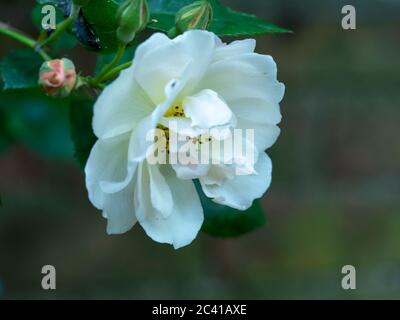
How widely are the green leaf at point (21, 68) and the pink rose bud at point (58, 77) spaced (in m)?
0.14

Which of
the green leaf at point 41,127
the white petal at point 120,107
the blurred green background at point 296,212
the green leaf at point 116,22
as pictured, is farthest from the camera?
the blurred green background at point 296,212

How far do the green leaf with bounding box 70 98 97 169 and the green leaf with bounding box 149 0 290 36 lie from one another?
0.12 meters

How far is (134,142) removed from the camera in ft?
1.74

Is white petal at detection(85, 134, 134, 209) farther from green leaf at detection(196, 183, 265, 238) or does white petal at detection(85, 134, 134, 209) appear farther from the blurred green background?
the blurred green background

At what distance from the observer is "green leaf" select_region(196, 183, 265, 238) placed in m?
0.70

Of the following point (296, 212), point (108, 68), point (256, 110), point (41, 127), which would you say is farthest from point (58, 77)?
point (296, 212)

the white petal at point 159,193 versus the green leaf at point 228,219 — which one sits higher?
the green leaf at point 228,219

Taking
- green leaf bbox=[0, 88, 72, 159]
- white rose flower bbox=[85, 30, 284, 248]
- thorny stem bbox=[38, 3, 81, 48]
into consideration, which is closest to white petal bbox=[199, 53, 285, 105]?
white rose flower bbox=[85, 30, 284, 248]

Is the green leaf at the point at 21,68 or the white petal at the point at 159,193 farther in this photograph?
the green leaf at the point at 21,68

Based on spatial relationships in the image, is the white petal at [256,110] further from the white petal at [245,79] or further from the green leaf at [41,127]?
the green leaf at [41,127]

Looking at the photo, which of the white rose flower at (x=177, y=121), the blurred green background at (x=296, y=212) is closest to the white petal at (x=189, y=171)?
the white rose flower at (x=177, y=121)

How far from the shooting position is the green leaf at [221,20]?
63 centimetres

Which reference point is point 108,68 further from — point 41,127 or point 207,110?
point 41,127

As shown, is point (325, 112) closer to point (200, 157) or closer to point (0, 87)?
point (0, 87)
